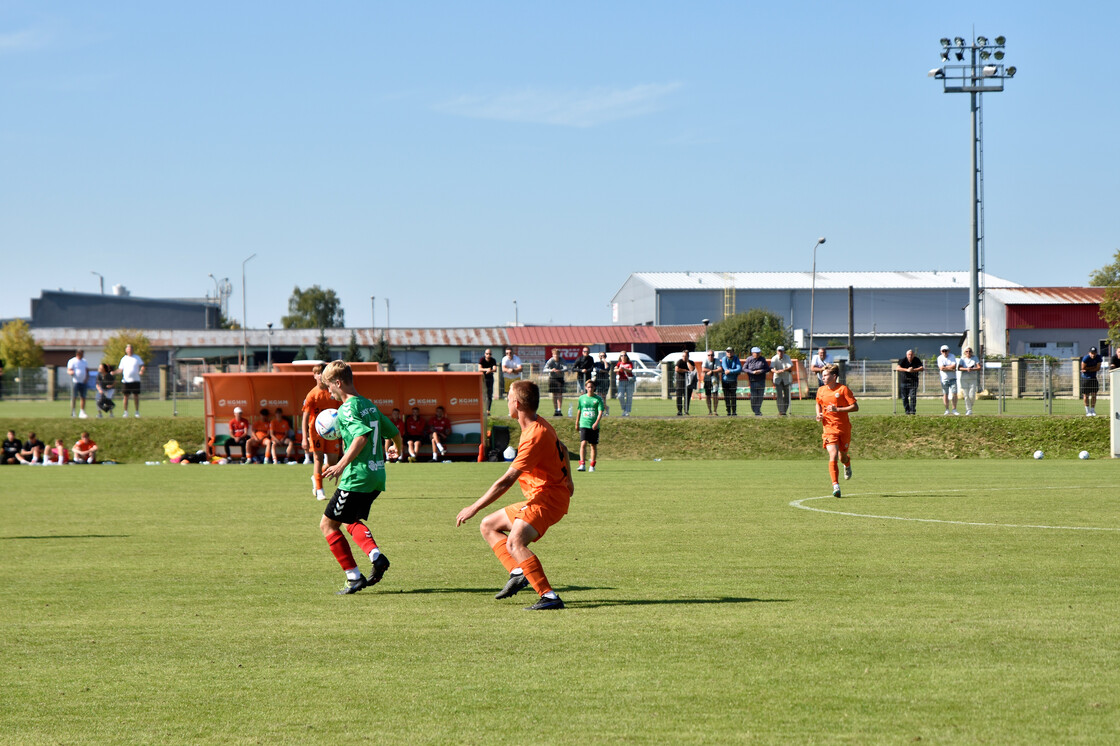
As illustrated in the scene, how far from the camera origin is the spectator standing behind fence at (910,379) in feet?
105

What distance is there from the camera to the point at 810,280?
110 m

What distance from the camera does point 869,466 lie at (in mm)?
26250

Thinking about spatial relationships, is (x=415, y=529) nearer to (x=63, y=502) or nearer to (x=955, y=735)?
(x=63, y=502)

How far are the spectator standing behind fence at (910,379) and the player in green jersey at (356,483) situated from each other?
2429 centimetres

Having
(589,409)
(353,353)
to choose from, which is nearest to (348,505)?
(589,409)

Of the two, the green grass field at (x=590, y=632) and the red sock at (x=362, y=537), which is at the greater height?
the red sock at (x=362, y=537)

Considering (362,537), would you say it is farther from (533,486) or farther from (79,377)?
(79,377)

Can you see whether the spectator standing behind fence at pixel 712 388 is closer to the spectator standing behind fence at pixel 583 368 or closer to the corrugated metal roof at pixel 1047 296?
the spectator standing behind fence at pixel 583 368

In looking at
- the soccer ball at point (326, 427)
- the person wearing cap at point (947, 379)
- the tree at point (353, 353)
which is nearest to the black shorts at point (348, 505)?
the soccer ball at point (326, 427)

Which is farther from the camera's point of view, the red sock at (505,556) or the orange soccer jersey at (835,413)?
the orange soccer jersey at (835,413)

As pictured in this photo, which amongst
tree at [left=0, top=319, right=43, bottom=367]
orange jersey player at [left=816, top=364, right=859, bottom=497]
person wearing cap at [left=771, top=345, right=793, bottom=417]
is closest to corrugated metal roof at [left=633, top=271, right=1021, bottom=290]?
tree at [left=0, top=319, right=43, bottom=367]

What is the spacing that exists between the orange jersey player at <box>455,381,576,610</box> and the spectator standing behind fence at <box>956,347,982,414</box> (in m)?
26.0

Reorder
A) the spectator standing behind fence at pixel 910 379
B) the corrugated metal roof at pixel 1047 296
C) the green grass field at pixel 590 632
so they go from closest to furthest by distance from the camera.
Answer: the green grass field at pixel 590 632 → the spectator standing behind fence at pixel 910 379 → the corrugated metal roof at pixel 1047 296

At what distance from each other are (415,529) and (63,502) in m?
7.26
